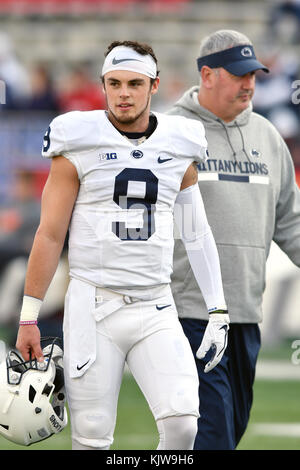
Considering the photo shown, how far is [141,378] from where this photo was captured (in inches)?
155

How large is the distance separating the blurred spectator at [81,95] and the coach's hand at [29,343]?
9025 mm

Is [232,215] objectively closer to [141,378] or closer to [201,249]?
[201,249]

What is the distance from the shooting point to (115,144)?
156 inches

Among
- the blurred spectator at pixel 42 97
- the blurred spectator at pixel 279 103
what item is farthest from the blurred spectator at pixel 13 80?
the blurred spectator at pixel 279 103

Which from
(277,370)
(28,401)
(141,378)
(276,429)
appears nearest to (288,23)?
(277,370)

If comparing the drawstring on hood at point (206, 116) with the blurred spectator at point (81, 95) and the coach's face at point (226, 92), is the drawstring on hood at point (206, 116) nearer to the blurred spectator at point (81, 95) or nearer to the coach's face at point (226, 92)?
the coach's face at point (226, 92)

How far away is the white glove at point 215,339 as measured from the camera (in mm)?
4203

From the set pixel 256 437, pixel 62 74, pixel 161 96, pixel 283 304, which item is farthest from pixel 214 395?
pixel 62 74

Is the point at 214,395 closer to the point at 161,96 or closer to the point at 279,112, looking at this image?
the point at 279,112

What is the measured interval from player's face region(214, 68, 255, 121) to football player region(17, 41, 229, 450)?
893mm

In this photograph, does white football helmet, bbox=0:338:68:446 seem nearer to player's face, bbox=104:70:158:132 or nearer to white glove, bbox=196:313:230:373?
white glove, bbox=196:313:230:373

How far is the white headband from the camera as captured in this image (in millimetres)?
4051

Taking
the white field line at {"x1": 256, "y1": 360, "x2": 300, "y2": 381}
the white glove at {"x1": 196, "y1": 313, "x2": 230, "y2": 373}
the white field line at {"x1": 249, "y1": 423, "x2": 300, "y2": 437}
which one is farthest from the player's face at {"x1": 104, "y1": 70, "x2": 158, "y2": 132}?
the white field line at {"x1": 256, "y1": 360, "x2": 300, "y2": 381}

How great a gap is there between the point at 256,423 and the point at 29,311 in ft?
12.4
